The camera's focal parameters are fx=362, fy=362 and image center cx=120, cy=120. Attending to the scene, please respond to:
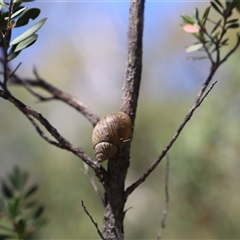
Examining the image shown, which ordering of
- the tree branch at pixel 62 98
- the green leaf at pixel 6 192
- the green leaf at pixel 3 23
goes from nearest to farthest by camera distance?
the green leaf at pixel 3 23, the tree branch at pixel 62 98, the green leaf at pixel 6 192

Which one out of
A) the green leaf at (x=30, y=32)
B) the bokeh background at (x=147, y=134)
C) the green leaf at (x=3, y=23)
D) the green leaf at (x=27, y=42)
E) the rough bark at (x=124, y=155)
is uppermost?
the green leaf at (x=3, y=23)

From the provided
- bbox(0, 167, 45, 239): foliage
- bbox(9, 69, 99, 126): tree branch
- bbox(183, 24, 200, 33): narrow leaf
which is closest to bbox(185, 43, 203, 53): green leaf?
bbox(183, 24, 200, 33): narrow leaf

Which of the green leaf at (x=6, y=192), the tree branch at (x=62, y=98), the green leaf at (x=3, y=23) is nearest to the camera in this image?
the green leaf at (x=3, y=23)

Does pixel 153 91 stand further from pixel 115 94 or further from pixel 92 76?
pixel 92 76

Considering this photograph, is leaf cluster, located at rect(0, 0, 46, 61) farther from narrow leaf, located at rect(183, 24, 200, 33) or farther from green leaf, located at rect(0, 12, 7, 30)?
narrow leaf, located at rect(183, 24, 200, 33)

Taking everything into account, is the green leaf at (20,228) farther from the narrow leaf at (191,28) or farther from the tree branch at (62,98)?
the narrow leaf at (191,28)

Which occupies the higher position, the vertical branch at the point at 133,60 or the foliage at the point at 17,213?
the vertical branch at the point at 133,60

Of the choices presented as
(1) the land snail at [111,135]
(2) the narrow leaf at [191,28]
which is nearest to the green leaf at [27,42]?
(1) the land snail at [111,135]
